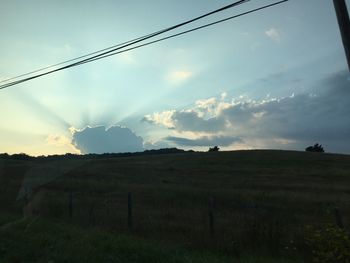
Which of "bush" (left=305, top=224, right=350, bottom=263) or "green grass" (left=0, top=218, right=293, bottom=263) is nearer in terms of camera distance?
"bush" (left=305, top=224, right=350, bottom=263)

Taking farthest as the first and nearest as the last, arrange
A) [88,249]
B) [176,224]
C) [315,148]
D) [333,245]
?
[315,148], [176,224], [88,249], [333,245]

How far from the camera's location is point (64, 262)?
9234 millimetres

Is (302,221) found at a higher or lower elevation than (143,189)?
lower

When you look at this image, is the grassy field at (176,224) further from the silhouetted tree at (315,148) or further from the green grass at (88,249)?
the silhouetted tree at (315,148)

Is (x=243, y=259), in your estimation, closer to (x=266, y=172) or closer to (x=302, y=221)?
(x=302, y=221)

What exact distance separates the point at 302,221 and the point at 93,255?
9.59 m

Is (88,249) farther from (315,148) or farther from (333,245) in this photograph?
(315,148)

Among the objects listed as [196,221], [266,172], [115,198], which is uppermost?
[266,172]

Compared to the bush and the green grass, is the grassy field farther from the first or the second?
the bush

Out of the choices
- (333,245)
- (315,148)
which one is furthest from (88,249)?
(315,148)

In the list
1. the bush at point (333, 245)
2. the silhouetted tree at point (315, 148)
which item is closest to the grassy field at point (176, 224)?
the bush at point (333, 245)

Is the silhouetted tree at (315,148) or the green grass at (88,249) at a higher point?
the silhouetted tree at (315,148)

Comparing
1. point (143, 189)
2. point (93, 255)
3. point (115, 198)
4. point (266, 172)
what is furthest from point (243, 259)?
point (266, 172)

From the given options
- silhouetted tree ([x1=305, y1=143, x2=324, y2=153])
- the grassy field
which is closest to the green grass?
the grassy field
